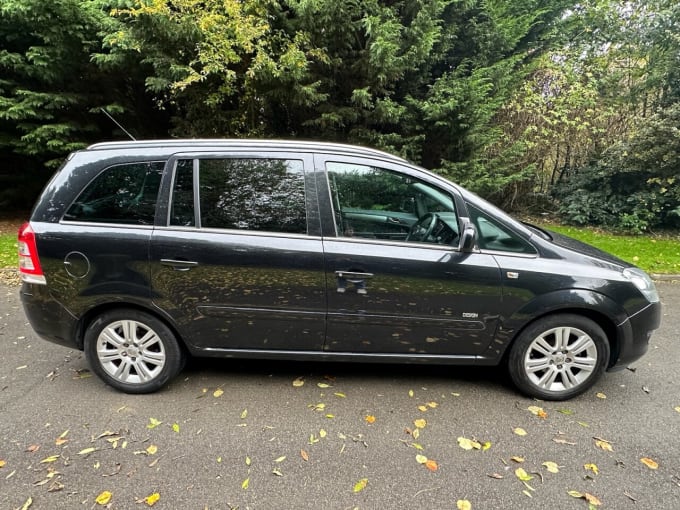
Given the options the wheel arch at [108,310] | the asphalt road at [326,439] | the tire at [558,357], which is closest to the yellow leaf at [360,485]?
the asphalt road at [326,439]

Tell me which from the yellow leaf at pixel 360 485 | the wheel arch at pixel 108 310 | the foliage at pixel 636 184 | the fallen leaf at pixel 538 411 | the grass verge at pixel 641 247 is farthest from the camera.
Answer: the foliage at pixel 636 184

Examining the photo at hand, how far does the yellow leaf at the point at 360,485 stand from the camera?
212 centimetres

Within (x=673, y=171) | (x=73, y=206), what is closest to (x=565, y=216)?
(x=673, y=171)

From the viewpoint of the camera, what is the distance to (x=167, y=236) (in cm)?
273

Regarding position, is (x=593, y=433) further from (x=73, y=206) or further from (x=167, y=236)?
A: (x=73, y=206)

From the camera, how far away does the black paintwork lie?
8.91 feet

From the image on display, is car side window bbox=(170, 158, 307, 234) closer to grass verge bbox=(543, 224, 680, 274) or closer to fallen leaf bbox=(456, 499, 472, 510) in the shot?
fallen leaf bbox=(456, 499, 472, 510)

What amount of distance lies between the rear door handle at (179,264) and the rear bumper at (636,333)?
2989 mm

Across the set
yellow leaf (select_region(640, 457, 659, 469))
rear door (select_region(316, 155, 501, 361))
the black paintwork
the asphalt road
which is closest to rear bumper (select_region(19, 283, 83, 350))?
the black paintwork

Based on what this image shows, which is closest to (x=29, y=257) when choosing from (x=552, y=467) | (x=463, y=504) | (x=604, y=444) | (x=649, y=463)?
(x=463, y=504)

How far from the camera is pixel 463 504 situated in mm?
2043

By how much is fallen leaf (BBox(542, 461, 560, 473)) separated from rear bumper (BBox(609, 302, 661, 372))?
3.36ft

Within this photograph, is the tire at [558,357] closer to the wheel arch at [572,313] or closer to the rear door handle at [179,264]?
the wheel arch at [572,313]

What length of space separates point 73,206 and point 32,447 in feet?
5.05
